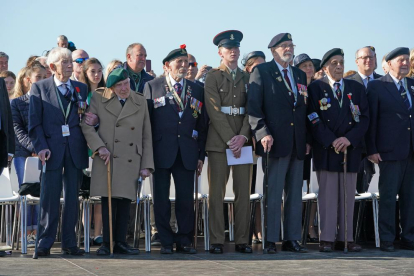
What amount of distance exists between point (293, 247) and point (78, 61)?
11.8 ft

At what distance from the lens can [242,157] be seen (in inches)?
320

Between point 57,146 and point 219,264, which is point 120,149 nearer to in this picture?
point 57,146

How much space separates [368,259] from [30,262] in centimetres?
322

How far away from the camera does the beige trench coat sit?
7887 mm

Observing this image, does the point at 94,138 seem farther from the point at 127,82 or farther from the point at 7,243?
the point at 7,243

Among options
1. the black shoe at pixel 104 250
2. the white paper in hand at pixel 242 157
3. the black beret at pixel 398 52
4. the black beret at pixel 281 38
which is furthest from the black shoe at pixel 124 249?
the black beret at pixel 398 52

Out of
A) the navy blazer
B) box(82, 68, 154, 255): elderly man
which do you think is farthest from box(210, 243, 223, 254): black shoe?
the navy blazer

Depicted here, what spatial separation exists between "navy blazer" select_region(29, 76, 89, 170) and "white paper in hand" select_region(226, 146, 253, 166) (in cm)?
148

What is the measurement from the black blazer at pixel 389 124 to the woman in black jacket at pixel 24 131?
148 inches

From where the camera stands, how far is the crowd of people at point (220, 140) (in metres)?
7.79

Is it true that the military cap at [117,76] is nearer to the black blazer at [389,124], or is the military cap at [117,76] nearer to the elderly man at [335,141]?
the elderly man at [335,141]

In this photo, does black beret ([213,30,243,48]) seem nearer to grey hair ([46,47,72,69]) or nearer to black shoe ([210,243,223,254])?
grey hair ([46,47,72,69])

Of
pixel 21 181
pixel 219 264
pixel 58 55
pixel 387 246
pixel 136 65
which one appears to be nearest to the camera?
pixel 219 264

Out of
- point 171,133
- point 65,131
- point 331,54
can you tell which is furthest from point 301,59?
point 65,131
